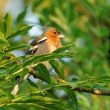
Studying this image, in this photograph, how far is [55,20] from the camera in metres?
6.78

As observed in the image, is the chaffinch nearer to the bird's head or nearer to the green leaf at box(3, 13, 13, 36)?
the bird's head

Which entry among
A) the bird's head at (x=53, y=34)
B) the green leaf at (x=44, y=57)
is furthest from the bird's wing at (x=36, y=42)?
the green leaf at (x=44, y=57)

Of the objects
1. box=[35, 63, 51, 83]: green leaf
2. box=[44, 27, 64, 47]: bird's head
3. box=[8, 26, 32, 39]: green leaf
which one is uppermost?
box=[8, 26, 32, 39]: green leaf

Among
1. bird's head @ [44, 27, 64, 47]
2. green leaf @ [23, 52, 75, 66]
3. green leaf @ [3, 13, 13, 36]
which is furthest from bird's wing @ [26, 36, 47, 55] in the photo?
green leaf @ [23, 52, 75, 66]

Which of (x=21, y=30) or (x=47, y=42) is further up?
(x=21, y=30)

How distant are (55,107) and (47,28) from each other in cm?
421

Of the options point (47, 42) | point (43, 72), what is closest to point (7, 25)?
point (43, 72)

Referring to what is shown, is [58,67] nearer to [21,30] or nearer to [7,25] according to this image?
[21,30]

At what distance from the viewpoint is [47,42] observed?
6.41m

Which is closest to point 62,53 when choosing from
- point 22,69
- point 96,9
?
point 22,69

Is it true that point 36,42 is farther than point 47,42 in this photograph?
No

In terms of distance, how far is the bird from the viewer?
563 cm

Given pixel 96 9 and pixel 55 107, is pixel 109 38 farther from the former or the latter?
pixel 55 107

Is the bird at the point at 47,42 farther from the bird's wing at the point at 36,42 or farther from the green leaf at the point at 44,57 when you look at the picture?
the green leaf at the point at 44,57
